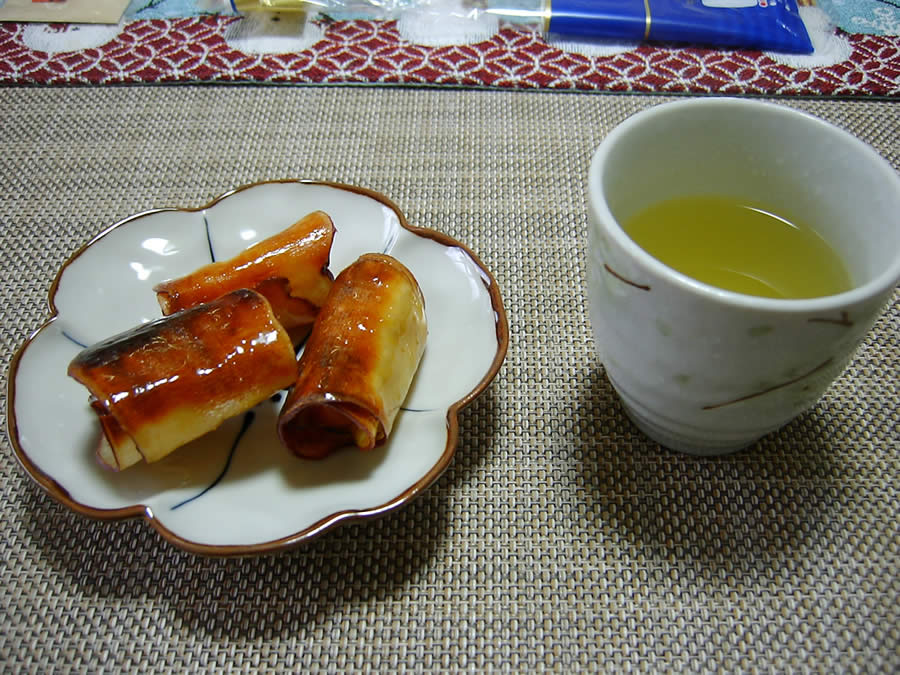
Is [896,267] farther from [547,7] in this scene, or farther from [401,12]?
[401,12]

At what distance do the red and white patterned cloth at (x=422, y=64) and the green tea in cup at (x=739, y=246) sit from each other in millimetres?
489

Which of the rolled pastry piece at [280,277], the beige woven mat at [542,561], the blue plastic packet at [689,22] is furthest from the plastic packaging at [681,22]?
→ the rolled pastry piece at [280,277]

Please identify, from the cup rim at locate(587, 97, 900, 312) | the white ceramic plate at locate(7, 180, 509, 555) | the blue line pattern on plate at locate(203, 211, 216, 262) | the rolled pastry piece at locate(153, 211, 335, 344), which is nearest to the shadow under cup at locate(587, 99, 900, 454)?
the cup rim at locate(587, 97, 900, 312)

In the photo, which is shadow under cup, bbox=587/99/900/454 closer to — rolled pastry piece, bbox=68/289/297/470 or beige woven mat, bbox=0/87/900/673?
beige woven mat, bbox=0/87/900/673

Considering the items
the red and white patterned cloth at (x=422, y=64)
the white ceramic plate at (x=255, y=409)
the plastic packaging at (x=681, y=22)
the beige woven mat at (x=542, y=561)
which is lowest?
the beige woven mat at (x=542, y=561)

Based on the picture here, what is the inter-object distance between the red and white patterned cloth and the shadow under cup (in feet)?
1.62

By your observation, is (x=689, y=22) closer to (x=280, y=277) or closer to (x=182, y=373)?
(x=280, y=277)

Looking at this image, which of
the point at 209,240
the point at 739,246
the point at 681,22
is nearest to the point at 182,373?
the point at 209,240

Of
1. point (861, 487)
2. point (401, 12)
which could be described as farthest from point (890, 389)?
point (401, 12)

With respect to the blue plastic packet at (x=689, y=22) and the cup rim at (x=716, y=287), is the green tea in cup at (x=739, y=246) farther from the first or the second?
the blue plastic packet at (x=689, y=22)

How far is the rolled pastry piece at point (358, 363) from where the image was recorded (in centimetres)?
51

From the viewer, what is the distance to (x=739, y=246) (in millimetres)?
570

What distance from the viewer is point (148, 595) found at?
519 mm

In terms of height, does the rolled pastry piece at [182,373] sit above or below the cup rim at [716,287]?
below
